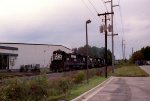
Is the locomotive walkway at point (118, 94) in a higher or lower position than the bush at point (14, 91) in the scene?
lower

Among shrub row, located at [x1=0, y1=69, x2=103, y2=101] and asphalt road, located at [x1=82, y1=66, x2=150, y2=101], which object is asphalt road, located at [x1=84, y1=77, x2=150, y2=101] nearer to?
asphalt road, located at [x1=82, y1=66, x2=150, y2=101]

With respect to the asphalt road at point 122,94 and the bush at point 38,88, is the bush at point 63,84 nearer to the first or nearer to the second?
the asphalt road at point 122,94

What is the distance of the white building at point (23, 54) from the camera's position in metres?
72.5

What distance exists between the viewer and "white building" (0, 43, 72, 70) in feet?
238

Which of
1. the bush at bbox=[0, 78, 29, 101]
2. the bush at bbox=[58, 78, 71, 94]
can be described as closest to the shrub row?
the bush at bbox=[0, 78, 29, 101]

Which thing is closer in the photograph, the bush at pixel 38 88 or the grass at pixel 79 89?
the bush at pixel 38 88

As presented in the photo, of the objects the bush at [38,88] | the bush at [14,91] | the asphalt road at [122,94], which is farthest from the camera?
the asphalt road at [122,94]

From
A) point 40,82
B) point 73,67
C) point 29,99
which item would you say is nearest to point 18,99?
point 29,99

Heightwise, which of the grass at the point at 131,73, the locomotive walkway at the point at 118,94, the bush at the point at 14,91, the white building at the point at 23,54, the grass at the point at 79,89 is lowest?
the locomotive walkway at the point at 118,94

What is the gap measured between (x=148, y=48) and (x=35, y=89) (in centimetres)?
15842

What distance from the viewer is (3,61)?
234 ft

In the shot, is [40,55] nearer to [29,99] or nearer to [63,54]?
[63,54]

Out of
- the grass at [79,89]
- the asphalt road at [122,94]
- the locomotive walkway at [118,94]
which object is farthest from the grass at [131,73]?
the locomotive walkway at [118,94]

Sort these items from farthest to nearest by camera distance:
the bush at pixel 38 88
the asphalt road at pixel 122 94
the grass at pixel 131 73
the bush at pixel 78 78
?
the grass at pixel 131 73 < the bush at pixel 78 78 < the asphalt road at pixel 122 94 < the bush at pixel 38 88
